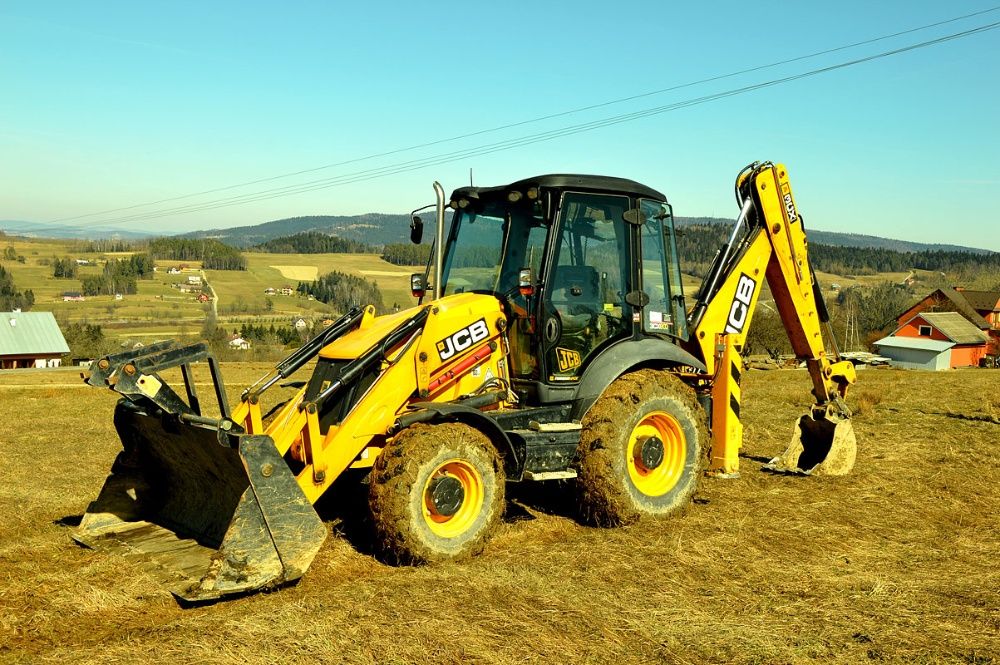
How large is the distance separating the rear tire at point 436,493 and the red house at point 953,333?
2279 inches

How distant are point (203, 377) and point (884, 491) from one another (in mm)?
19758

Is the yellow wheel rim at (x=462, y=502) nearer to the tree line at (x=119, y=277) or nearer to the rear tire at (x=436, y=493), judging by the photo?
the rear tire at (x=436, y=493)

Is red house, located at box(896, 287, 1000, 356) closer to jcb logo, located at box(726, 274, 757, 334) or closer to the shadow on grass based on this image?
jcb logo, located at box(726, 274, 757, 334)

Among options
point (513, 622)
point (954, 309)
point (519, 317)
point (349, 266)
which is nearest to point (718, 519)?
point (519, 317)

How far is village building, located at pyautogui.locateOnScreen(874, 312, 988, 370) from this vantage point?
5591cm

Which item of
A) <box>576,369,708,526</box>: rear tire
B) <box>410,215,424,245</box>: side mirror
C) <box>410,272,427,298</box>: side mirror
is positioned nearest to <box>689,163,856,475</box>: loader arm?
<box>576,369,708,526</box>: rear tire

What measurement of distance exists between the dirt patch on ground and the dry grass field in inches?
3716

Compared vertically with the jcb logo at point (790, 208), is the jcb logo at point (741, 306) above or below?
below

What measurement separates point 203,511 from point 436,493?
198 centimetres

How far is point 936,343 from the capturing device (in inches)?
2228

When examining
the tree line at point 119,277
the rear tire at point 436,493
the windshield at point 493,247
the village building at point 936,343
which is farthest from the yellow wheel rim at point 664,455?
the tree line at point 119,277

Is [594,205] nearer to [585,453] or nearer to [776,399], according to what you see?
[585,453]

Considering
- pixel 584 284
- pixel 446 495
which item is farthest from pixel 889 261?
pixel 446 495

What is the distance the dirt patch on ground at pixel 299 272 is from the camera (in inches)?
4028
